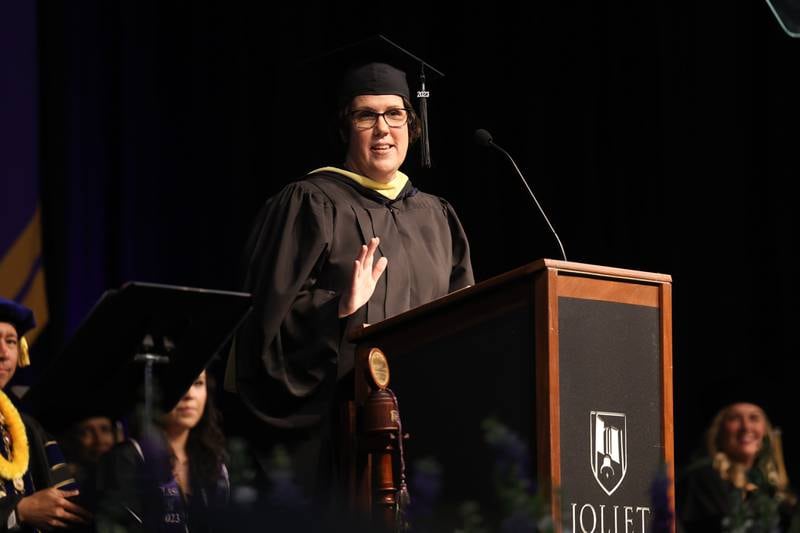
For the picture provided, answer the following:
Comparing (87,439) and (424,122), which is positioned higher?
(424,122)

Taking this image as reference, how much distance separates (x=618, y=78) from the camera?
7.01 metres

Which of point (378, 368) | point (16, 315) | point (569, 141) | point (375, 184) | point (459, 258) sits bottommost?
point (378, 368)

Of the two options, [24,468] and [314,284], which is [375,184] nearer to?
[314,284]

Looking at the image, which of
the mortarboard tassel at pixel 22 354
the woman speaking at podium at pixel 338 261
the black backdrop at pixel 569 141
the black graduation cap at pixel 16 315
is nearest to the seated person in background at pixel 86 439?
the mortarboard tassel at pixel 22 354

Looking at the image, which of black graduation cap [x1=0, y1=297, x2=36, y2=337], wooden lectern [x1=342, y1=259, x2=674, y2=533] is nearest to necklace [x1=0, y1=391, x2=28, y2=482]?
black graduation cap [x1=0, y1=297, x2=36, y2=337]

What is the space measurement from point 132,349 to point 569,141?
4.09m

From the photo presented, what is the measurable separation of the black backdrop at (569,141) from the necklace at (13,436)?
2.00 meters

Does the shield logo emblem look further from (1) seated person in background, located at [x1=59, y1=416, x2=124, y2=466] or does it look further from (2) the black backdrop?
(2) the black backdrop

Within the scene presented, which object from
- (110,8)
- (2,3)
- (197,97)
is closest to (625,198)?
(197,97)

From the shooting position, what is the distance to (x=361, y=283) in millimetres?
4012

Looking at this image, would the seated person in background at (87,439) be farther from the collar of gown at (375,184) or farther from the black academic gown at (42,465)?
the collar of gown at (375,184)

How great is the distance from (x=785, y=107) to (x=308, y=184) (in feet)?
11.0

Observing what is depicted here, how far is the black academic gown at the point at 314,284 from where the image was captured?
408 centimetres

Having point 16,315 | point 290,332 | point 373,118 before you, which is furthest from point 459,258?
point 16,315
